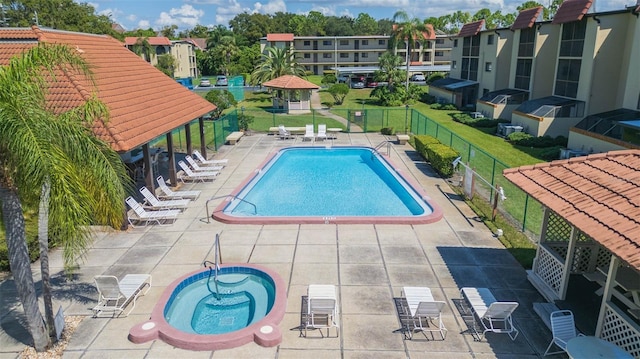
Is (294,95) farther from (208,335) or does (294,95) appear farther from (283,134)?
(208,335)

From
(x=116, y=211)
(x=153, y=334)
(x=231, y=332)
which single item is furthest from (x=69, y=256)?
(x=231, y=332)

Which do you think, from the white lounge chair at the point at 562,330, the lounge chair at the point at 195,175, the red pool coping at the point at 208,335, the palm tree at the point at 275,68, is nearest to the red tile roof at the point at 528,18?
the palm tree at the point at 275,68

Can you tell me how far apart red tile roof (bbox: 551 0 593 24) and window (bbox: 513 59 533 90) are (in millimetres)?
5601

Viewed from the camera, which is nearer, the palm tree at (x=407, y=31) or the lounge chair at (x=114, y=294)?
the lounge chair at (x=114, y=294)

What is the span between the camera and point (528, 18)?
124 feet

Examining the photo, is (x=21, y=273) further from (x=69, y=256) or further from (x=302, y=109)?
(x=302, y=109)

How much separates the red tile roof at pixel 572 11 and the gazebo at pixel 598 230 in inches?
956

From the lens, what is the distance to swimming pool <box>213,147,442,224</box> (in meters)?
15.3

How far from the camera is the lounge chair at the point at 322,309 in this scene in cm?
905

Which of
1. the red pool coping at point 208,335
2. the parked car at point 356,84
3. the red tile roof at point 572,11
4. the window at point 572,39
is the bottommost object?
the red pool coping at point 208,335

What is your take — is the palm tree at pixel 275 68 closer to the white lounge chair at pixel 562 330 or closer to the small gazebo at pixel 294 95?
the small gazebo at pixel 294 95

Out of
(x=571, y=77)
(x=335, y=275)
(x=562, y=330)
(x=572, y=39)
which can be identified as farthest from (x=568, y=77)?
(x=562, y=330)

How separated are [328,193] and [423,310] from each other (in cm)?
1114

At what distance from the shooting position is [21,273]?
7984mm
